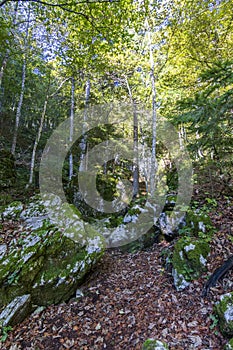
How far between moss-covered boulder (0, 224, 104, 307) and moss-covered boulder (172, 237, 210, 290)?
198 cm

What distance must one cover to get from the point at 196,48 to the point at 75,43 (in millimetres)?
6413

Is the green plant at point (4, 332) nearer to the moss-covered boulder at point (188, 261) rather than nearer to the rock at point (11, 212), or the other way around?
the rock at point (11, 212)

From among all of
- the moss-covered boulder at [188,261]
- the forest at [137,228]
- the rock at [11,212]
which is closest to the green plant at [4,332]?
the forest at [137,228]

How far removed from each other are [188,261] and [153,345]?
177 centimetres

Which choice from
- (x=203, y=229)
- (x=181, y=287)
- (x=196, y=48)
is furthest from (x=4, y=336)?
(x=196, y=48)

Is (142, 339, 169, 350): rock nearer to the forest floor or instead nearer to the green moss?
the forest floor

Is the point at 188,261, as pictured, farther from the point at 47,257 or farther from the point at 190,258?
the point at 47,257

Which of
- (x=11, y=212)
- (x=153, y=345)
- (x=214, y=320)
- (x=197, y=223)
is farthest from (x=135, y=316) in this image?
(x=11, y=212)

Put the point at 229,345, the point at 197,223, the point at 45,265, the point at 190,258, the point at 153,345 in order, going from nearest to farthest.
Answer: the point at 229,345
the point at 153,345
the point at 190,258
the point at 45,265
the point at 197,223

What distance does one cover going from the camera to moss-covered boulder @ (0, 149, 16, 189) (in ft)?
27.2

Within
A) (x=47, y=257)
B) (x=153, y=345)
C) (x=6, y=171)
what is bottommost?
(x=153, y=345)

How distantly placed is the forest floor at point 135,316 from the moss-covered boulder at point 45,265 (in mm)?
344

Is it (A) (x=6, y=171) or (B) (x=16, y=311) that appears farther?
(A) (x=6, y=171)

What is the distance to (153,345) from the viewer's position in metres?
2.62
